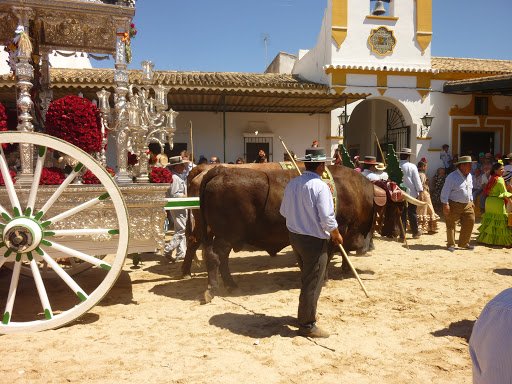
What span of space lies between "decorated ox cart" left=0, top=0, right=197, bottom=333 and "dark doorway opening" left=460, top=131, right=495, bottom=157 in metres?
12.3

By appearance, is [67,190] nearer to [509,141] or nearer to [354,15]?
[354,15]

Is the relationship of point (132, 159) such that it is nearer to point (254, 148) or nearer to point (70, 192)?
point (70, 192)

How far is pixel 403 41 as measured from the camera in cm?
1252

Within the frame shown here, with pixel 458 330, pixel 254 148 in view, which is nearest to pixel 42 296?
pixel 458 330

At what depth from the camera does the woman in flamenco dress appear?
6.93 metres

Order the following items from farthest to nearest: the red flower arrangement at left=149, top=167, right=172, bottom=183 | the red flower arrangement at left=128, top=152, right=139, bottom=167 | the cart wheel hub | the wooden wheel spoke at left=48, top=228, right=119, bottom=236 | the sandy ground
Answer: the red flower arrangement at left=128, top=152, right=139, bottom=167, the red flower arrangement at left=149, top=167, right=172, bottom=183, the wooden wheel spoke at left=48, top=228, right=119, bottom=236, the cart wheel hub, the sandy ground

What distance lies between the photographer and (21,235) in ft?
10.3

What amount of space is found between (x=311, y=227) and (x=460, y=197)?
15.2 ft

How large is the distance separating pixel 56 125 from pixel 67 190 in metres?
0.64

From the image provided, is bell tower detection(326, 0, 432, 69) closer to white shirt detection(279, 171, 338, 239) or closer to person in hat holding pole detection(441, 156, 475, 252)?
person in hat holding pole detection(441, 156, 475, 252)

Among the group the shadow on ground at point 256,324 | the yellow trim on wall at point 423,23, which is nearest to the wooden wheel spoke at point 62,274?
the shadow on ground at point 256,324

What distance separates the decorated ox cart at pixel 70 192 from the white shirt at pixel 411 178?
5.29 m

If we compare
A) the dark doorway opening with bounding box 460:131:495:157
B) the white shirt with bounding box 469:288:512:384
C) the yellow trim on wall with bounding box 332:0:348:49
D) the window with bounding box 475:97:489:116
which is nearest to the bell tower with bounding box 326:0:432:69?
the yellow trim on wall with bounding box 332:0:348:49

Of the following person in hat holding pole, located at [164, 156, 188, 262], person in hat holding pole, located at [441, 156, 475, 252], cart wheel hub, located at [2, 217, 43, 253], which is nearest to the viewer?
cart wheel hub, located at [2, 217, 43, 253]
